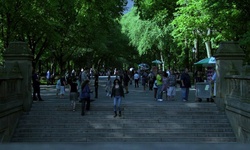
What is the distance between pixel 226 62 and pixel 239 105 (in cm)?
310

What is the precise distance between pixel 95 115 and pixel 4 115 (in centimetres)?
373

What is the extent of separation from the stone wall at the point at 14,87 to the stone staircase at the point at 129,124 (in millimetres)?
428

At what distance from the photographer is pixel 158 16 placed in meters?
34.5

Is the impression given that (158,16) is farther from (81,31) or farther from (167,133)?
(167,133)

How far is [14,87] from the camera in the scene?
13.6 m

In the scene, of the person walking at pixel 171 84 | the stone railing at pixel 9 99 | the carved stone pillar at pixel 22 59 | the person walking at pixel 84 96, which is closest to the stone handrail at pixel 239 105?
the person walking at pixel 171 84

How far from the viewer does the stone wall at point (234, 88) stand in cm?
1177

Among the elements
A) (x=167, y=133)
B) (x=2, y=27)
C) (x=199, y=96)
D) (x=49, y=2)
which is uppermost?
(x=49, y=2)

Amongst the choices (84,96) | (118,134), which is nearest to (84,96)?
(84,96)

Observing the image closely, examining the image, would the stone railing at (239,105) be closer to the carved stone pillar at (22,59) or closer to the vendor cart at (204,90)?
the vendor cart at (204,90)

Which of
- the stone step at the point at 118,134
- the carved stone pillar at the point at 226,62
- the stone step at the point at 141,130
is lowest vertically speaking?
the stone step at the point at 118,134

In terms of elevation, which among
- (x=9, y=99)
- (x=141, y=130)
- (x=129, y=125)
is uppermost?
(x=9, y=99)

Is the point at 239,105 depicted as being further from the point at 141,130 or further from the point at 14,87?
the point at 14,87

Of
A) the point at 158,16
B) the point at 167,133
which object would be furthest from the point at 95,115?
the point at 158,16
